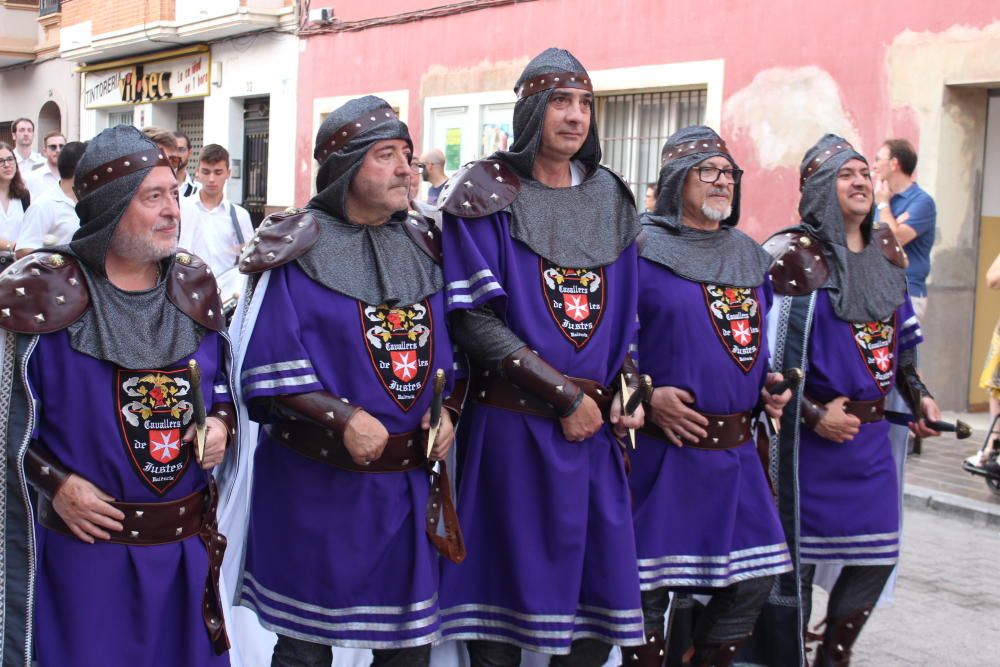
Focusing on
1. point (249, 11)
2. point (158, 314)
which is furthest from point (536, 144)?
point (249, 11)

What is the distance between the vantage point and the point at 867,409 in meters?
4.73

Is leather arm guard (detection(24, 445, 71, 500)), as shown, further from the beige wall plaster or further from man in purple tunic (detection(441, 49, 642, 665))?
the beige wall plaster

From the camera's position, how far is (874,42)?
10.5m

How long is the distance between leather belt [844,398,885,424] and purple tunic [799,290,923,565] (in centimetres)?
2

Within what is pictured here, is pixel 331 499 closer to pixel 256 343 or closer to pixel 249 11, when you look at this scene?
pixel 256 343

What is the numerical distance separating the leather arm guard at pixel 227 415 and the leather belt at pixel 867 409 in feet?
7.61

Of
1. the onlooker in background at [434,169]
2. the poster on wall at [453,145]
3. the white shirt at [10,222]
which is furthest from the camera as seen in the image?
the poster on wall at [453,145]

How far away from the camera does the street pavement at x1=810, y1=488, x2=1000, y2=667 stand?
17.6 ft

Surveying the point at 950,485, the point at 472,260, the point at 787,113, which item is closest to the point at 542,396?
the point at 472,260

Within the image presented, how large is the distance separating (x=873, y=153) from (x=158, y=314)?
838cm

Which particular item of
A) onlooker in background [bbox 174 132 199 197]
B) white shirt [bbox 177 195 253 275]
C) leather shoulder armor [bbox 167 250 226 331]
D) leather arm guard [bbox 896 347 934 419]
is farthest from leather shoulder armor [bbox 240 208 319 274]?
white shirt [bbox 177 195 253 275]

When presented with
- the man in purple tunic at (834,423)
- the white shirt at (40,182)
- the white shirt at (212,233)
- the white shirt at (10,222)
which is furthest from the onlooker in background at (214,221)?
the man in purple tunic at (834,423)

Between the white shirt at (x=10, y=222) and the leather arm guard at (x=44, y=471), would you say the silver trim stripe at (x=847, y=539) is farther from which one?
the white shirt at (x=10, y=222)

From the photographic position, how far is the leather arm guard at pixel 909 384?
4.98m
